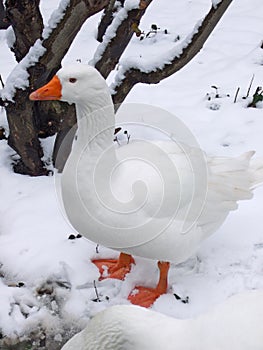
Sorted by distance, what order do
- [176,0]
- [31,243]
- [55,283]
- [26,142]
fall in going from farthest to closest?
1. [176,0]
2. [26,142]
3. [31,243]
4. [55,283]

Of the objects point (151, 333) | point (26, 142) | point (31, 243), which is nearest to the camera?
point (151, 333)

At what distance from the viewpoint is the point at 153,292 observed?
125 inches

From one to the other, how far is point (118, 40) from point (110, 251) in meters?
1.27

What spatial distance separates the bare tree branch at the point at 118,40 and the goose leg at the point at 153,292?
1353 mm

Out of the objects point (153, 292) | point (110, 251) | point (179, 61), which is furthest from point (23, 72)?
point (153, 292)

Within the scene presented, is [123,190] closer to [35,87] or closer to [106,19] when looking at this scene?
[35,87]

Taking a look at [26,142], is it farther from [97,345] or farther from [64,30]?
[97,345]

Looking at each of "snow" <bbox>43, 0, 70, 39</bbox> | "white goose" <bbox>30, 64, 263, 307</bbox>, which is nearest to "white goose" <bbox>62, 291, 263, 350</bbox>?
"white goose" <bbox>30, 64, 263, 307</bbox>

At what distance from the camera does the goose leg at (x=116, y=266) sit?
329 centimetres

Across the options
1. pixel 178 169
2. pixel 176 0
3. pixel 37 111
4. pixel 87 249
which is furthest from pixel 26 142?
pixel 176 0

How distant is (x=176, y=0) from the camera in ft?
21.6

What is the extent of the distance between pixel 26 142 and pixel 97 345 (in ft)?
6.58

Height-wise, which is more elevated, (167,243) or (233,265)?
→ (167,243)

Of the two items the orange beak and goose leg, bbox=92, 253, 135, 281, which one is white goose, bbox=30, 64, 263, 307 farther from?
goose leg, bbox=92, 253, 135, 281
